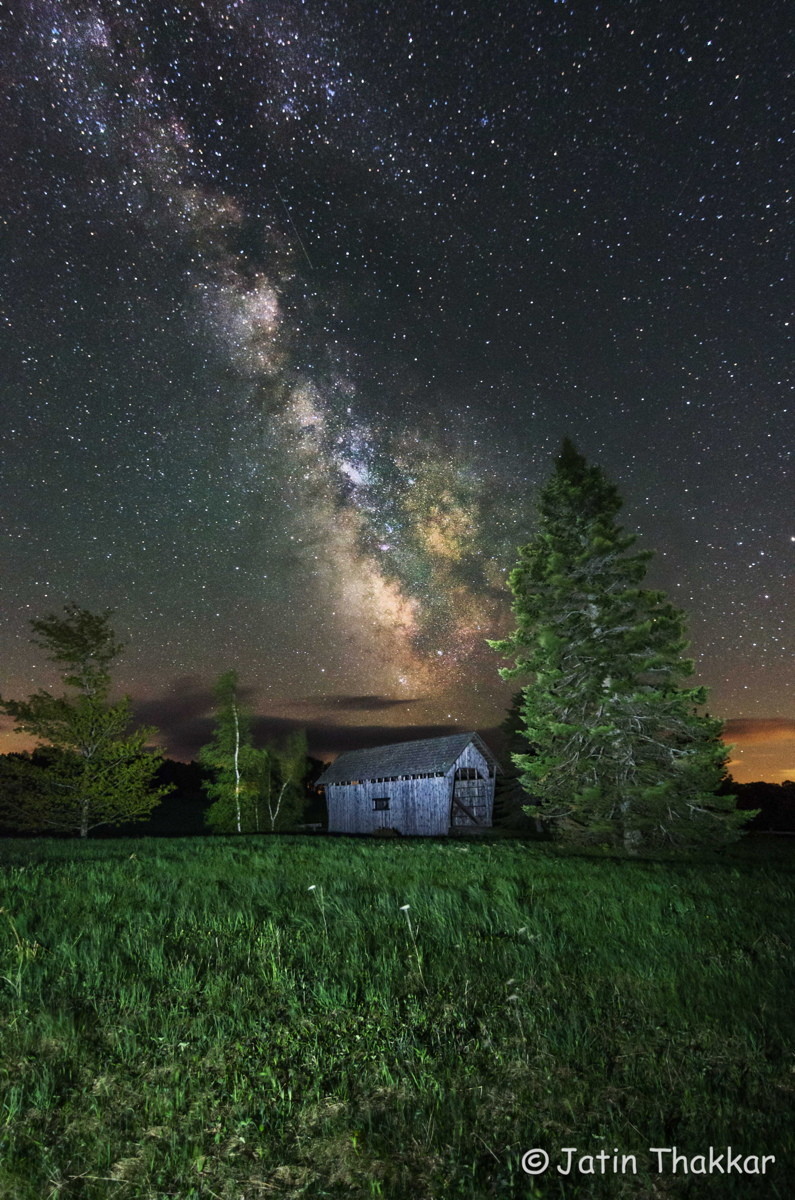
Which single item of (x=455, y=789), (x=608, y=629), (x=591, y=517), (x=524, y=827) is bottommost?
(x=524, y=827)

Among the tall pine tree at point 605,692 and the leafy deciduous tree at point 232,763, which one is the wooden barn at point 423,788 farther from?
the tall pine tree at point 605,692

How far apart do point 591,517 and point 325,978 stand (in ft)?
59.6

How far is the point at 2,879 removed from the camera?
323 inches

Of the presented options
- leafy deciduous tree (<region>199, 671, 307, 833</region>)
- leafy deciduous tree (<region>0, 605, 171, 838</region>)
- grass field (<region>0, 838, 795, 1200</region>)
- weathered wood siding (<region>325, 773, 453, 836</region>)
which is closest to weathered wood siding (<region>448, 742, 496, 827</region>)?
weathered wood siding (<region>325, 773, 453, 836</region>)

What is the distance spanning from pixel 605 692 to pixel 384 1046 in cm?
1593

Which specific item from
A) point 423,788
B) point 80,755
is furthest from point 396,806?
point 80,755

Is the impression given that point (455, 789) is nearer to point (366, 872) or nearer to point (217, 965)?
point (366, 872)

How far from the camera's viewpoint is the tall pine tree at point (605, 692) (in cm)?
1722

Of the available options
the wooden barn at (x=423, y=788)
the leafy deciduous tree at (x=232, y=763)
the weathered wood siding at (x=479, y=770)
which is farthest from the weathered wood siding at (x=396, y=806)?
the leafy deciduous tree at (x=232, y=763)

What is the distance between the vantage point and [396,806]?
139 ft

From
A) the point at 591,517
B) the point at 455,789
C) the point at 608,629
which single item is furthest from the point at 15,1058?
the point at 455,789

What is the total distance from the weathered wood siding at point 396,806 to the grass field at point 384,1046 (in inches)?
1353

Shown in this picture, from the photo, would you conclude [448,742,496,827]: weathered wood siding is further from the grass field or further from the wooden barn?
the grass field

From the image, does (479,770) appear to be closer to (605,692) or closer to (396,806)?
(396,806)
